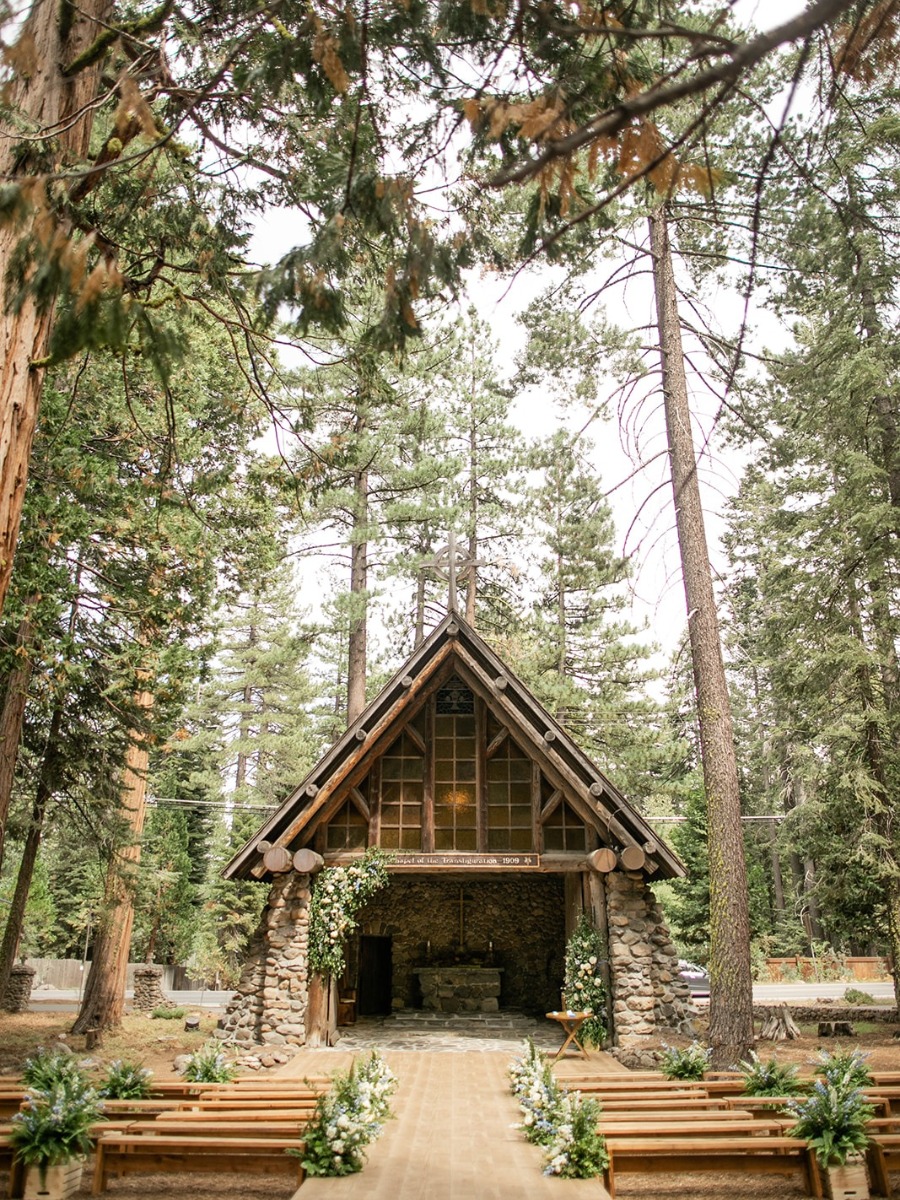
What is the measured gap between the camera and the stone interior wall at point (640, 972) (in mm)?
10805

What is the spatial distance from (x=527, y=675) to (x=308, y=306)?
18698 mm

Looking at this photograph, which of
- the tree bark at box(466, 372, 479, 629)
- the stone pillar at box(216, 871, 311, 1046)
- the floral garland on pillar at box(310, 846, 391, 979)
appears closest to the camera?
the stone pillar at box(216, 871, 311, 1046)

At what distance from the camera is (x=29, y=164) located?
5094 millimetres

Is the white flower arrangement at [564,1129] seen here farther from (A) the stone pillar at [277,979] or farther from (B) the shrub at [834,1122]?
(A) the stone pillar at [277,979]

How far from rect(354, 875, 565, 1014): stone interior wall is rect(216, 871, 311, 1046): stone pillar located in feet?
13.8

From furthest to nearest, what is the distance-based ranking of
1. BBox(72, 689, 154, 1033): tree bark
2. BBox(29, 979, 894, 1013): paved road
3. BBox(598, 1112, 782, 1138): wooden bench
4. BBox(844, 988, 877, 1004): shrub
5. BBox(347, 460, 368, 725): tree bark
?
BBox(29, 979, 894, 1013): paved road → BBox(347, 460, 368, 725): tree bark → BBox(844, 988, 877, 1004): shrub → BBox(72, 689, 154, 1033): tree bark → BBox(598, 1112, 782, 1138): wooden bench

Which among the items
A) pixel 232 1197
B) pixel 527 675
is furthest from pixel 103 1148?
pixel 527 675

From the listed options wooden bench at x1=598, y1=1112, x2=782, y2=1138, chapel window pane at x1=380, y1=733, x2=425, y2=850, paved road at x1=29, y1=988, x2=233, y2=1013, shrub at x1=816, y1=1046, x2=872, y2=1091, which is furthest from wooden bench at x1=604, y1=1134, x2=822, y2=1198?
paved road at x1=29, y1=988, x2=233, y2=1013

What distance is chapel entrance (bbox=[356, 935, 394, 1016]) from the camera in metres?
15.5

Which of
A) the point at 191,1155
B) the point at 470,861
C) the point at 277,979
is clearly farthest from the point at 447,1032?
the point at 191,1155

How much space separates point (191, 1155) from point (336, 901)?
5.96 m

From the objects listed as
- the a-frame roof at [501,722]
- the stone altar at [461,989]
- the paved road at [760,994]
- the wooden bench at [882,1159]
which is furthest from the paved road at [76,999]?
the wooden bench at [882,1159]

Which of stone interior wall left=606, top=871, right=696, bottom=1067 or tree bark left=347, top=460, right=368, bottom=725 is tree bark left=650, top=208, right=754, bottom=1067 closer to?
stone interior wall left=606, top=871, right=696, bottom=1067

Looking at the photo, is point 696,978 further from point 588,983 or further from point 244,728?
point 588,983
